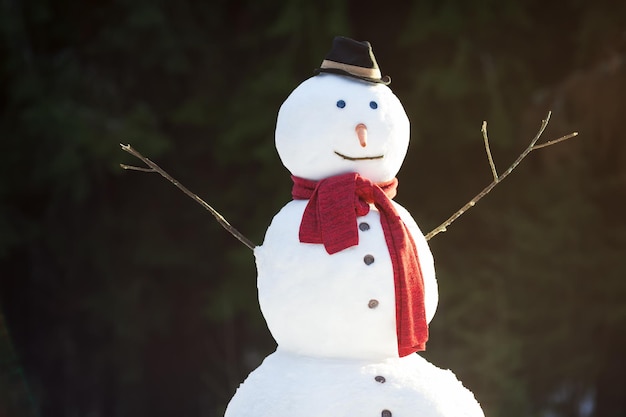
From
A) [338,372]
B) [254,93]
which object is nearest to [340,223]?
[338,372]

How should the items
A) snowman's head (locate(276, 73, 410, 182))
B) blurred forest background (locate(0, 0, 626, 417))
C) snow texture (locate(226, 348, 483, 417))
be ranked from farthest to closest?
blurred forest background (locate(0, 0, 626, 417)) < snowman's head (locate(276, 73, 410, 182)) < snow texture (locate(226, 348, 483, 417))

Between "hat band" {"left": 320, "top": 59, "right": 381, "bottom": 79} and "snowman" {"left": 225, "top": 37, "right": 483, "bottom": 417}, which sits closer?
"snowman" {"left": 225, "top": 37, "right": 483, "bottom": 417}

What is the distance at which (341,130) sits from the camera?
269 cm

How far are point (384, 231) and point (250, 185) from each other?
10.9 feet

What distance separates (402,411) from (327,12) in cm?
340

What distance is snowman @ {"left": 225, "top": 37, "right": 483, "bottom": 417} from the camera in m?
2.61

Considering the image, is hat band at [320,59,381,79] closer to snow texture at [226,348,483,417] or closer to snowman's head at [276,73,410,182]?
snowman's head at [276,73,410,182]

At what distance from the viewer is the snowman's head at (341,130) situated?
2.69 meters

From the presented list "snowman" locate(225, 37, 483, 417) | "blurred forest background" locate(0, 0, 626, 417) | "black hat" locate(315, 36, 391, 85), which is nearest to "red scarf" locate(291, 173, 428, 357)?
"snowman" locate(225, 37, 483, 417)

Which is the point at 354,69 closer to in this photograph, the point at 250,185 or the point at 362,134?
the point at 362,134

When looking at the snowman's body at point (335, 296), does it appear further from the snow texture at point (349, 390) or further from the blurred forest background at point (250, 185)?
the blurred forest background at point (250, 185)

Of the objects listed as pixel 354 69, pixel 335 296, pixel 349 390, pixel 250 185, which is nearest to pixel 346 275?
pixel 335 296

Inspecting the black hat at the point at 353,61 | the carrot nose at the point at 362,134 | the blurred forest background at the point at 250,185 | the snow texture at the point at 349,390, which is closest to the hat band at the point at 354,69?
the black hat at the point at 353,61

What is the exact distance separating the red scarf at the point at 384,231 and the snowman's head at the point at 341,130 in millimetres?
51
